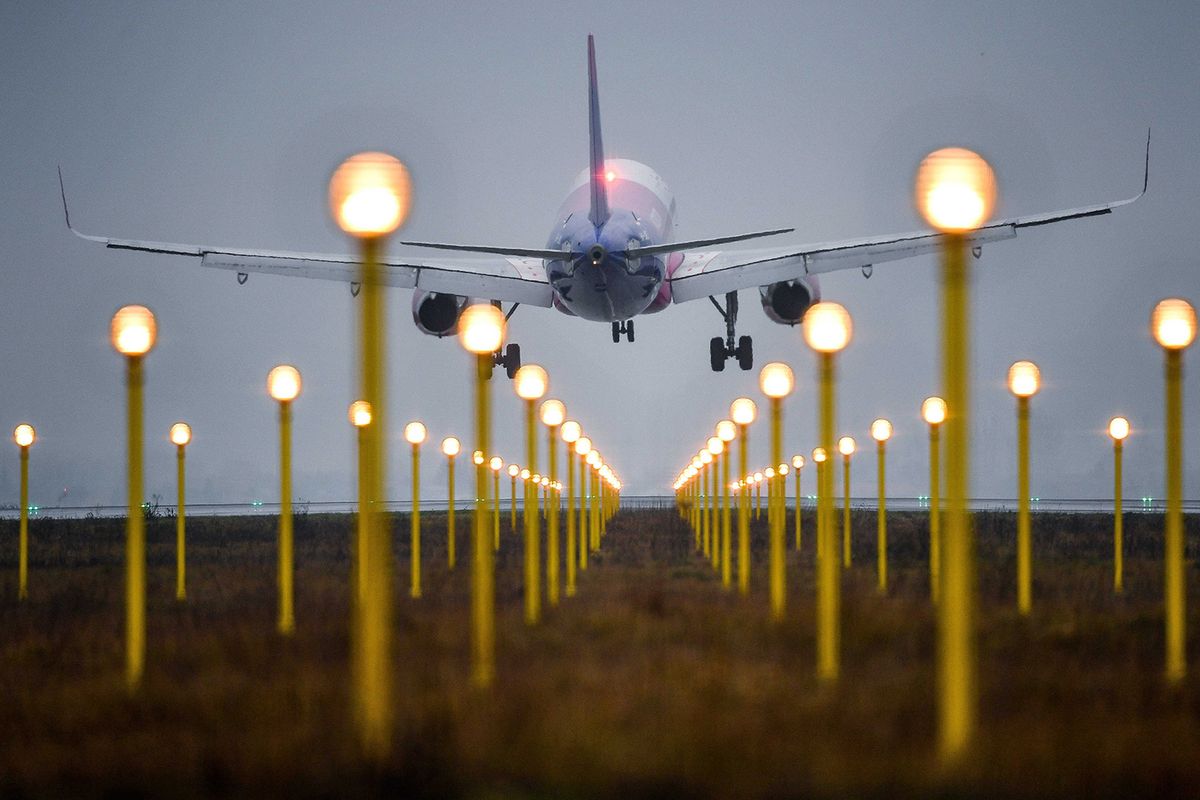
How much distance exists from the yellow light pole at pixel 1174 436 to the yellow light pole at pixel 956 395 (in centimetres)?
471

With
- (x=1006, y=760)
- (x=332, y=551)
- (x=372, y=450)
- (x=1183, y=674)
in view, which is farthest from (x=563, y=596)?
(x=332, y=551)

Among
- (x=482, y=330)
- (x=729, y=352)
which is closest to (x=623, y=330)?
(x=729, y=352)

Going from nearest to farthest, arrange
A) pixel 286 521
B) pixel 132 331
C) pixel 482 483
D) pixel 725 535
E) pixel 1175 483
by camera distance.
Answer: pixel 1175 483
pixel 132 331
pixel 482 483
pixel 286 521
pixel 725 535

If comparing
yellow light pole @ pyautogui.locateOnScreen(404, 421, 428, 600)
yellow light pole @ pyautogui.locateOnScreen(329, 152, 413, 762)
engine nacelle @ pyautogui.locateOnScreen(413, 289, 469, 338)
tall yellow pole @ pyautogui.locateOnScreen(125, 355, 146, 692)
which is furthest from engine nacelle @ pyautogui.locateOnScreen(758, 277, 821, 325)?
yellow light pole @ pyautogui.locateOnScreen(329, 152, 413, 762)

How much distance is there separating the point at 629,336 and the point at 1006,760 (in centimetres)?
3419

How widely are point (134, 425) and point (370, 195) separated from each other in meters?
4.97

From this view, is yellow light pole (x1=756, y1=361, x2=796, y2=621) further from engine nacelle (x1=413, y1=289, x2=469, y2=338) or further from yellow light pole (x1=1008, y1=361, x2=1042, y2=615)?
engine nacelle (x1=413, y1=289, x2=469, y2=338)

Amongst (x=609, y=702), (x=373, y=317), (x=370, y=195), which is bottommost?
(x=609, y=702)

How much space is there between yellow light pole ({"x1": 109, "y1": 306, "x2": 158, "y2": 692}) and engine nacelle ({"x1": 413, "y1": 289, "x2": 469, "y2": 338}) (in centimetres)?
2676

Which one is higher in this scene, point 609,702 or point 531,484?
point 531,484

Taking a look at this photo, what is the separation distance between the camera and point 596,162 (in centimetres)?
4178

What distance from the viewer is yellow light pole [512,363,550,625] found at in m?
18.8

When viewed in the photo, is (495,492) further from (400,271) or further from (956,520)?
(956,520)

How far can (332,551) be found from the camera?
41.1 meters
